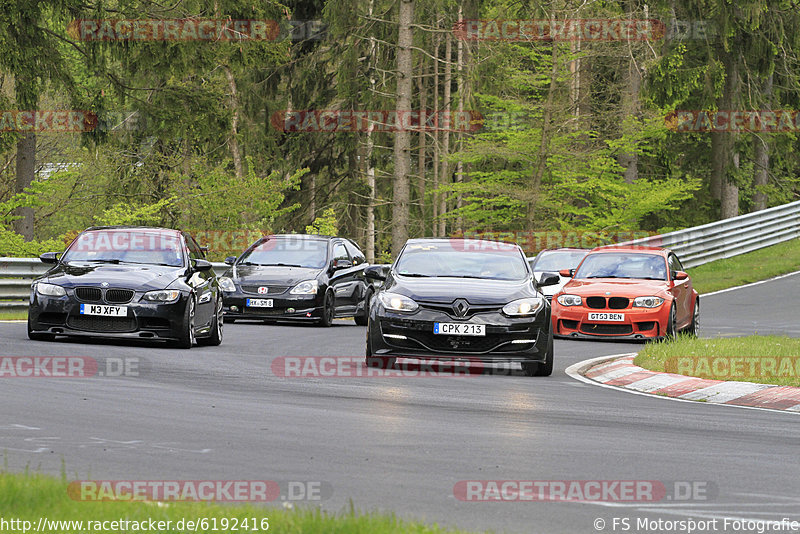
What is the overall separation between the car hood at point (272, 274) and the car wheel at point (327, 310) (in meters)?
0.46

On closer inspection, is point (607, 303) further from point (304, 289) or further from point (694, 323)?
point (304, 289)

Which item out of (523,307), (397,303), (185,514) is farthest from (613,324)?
(185,514)

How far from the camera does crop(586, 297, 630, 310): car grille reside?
798 inches

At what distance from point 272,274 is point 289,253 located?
1208 millimetres

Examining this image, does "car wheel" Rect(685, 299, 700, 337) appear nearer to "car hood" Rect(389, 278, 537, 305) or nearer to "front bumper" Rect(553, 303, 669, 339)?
"front bumper" Rect(553, 303, 669, 339)

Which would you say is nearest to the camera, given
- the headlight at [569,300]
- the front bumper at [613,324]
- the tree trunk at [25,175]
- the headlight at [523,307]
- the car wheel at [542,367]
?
the headlight at [523,307]

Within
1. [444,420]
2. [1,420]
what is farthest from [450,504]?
[1,420]

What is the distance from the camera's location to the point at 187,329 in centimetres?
1597

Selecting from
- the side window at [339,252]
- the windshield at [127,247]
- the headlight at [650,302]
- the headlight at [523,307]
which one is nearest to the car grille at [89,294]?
the windshield at [127,247]

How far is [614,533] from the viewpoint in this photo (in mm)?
6051

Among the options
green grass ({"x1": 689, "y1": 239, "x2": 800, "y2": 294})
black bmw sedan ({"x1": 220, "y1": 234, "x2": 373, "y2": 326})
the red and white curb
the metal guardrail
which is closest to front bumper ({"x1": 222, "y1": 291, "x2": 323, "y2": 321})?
black bmw sedan ({"x1": 220, "y1": 234, "x2": 373, "y2": 326})

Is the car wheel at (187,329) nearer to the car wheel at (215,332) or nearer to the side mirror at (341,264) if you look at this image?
the car wheel at (215,332)

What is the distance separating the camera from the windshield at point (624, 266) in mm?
21484

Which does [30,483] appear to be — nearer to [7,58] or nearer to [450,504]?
[450,504]
